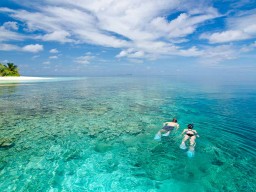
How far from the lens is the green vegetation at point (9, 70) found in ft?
254

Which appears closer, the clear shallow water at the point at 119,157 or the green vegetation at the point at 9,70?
the clear shallow water at the point at 119,157

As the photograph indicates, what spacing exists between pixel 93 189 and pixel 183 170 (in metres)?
4.55

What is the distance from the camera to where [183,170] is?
9.35 metres

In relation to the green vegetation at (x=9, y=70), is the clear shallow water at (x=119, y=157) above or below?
below

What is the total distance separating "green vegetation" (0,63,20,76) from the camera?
77.4m

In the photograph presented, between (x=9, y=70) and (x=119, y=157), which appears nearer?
(x=119, y=157)

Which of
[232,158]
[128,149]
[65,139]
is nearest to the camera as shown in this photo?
[232,158]

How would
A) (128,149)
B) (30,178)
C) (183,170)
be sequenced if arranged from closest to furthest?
(30,178) → (183,170) → (128,149)

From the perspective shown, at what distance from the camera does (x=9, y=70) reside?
265 feet

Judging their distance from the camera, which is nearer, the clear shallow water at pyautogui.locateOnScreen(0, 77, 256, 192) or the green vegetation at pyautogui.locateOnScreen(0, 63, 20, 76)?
the clear shallow water at pyautogui.locateOnScreen(0, 77, 256, 192)

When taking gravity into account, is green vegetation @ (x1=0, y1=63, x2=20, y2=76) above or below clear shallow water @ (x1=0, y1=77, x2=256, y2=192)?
above

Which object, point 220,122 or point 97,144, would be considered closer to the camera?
point 97,144

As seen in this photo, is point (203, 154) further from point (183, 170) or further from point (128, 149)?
point (128, 149)

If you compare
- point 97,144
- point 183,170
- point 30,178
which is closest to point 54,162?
point 30,178
